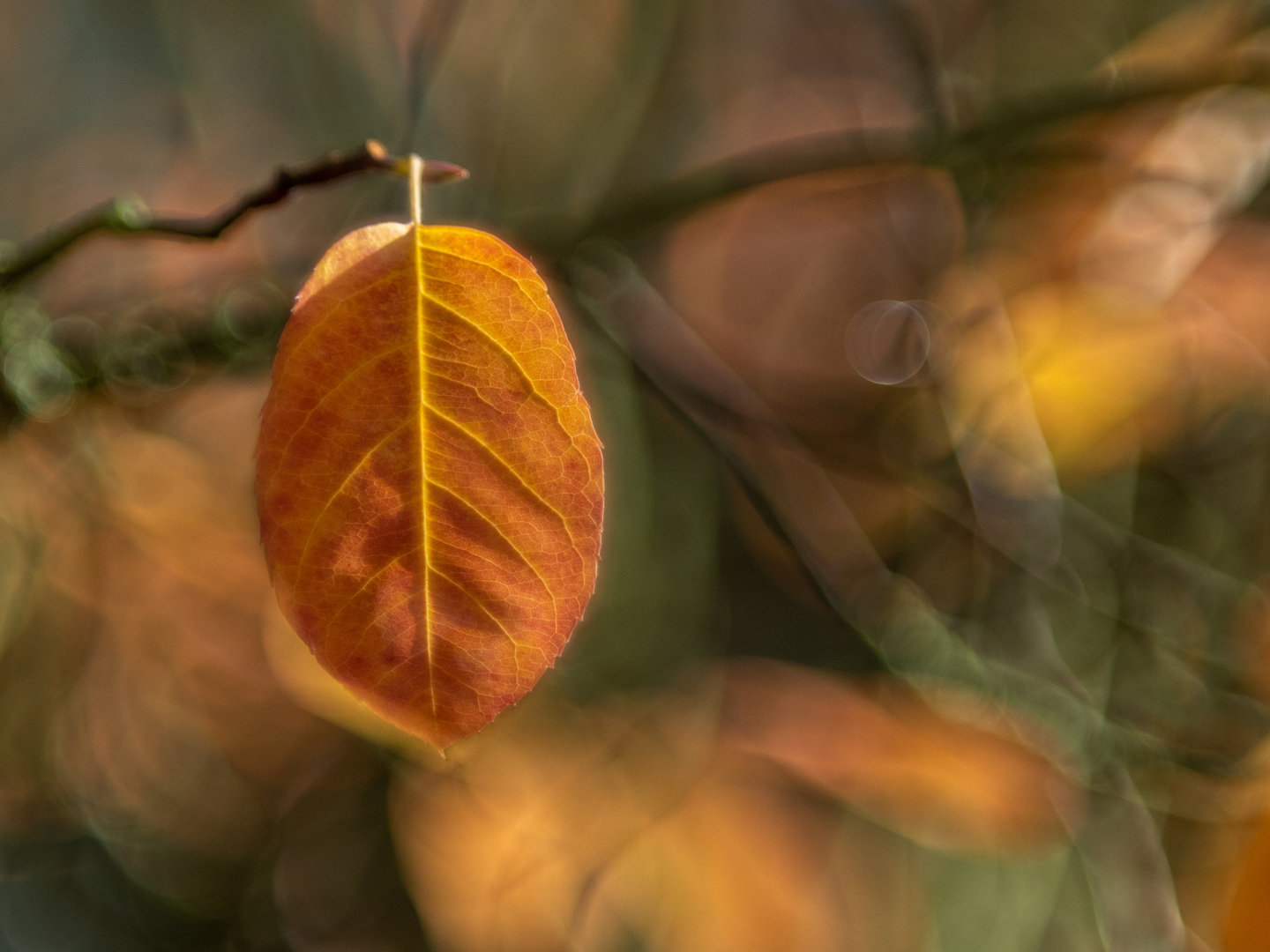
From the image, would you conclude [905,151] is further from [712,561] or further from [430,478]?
[712,561]

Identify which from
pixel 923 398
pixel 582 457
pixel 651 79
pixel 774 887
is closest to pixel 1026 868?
pixel 774 887

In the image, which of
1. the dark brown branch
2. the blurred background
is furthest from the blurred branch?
the dark brown branch

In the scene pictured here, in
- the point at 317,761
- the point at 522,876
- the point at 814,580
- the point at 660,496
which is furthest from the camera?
the point at 660,496

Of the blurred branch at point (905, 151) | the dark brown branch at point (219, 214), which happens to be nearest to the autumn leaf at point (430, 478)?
→ the dark brown branch at point (219, 214)

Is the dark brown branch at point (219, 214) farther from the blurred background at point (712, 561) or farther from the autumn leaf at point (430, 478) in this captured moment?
the blurred background at point (712, 561)

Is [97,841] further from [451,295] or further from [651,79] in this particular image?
[651,79]

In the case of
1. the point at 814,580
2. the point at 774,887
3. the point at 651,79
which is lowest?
the point at 774,887
